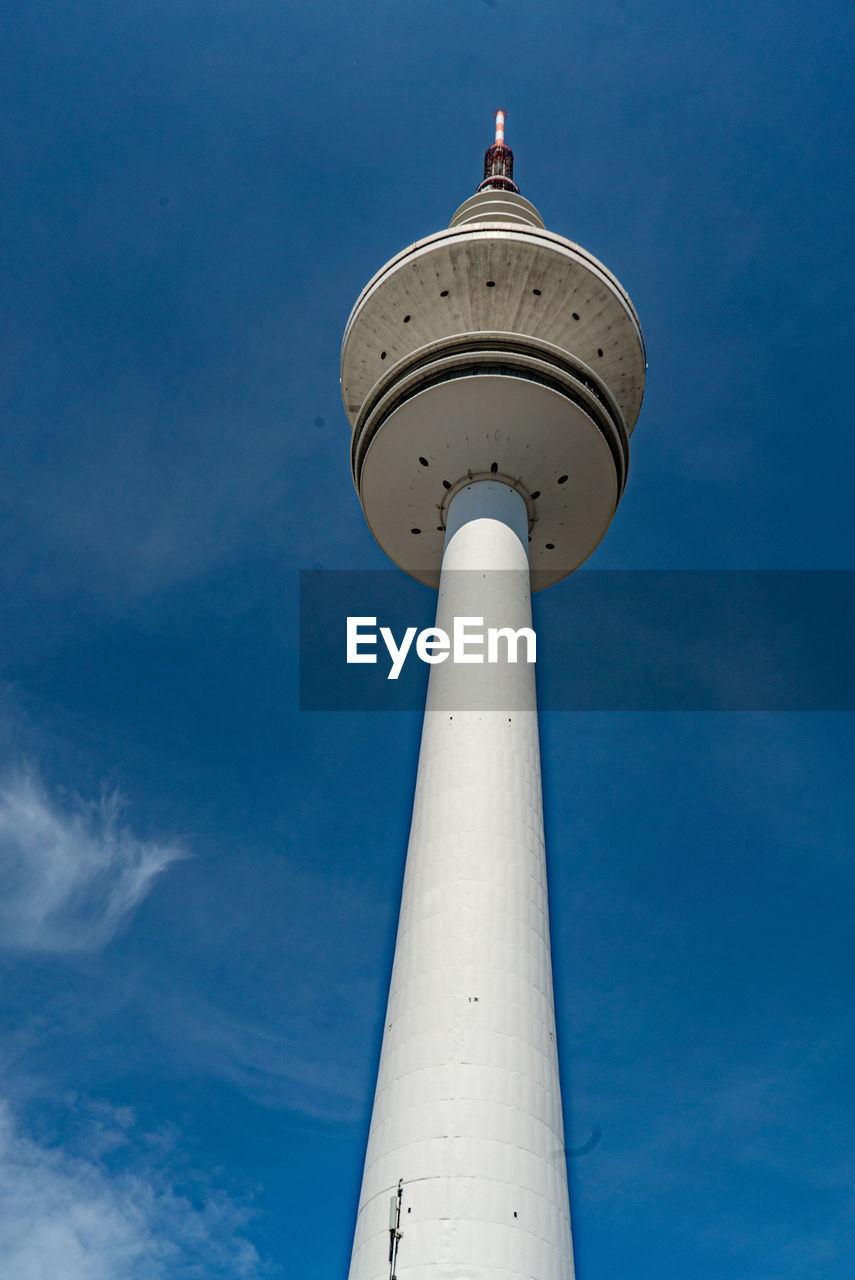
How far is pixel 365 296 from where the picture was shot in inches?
1529

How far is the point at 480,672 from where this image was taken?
2948cm

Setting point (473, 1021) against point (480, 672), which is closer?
point (473, 1021)

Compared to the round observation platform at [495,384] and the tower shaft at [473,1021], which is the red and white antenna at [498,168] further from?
the tower shaft at [473,1021]

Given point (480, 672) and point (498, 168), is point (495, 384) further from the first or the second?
point (498, 168)

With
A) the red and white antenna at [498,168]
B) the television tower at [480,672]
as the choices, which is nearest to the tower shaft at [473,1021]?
the television tower at [480,672]

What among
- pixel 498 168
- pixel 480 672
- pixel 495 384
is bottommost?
pixel 480 672

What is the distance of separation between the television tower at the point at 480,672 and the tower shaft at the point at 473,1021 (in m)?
0.05

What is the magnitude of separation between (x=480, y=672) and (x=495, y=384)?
11.6 metres

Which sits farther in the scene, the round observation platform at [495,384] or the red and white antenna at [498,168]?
the red and white antenna at [498,168]

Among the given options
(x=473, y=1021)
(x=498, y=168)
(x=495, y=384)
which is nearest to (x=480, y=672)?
(x=473, y=1021)

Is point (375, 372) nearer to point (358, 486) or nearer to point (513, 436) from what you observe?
point (358, 486)

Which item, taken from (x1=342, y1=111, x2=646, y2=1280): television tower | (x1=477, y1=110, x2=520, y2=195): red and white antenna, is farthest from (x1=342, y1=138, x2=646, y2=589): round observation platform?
(x1=477, y1=110, x2=520, y2=195): red and white antenna

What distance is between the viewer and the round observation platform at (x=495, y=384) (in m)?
35.2

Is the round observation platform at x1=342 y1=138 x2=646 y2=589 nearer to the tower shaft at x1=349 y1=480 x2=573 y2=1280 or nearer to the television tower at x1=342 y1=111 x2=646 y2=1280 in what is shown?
the television tower at x1=342 y1=111 x2=646 y2=1280
